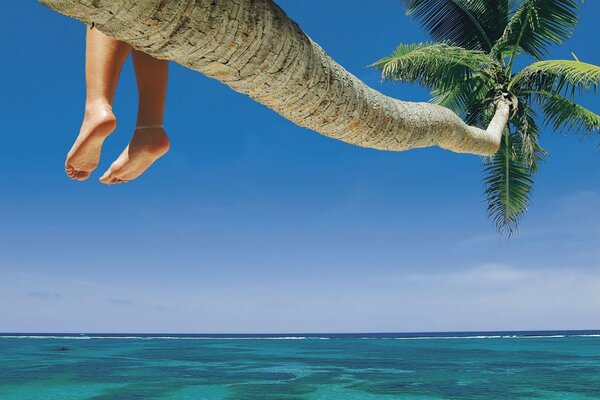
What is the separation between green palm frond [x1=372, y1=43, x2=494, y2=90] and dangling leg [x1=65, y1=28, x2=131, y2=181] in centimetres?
634

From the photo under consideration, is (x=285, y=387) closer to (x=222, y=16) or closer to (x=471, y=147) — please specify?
(x=471, y=147)

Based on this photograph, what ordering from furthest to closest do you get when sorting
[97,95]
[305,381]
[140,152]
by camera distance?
[305,381], [140,152], [97,95]

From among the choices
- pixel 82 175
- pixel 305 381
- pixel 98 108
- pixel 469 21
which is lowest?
pixel 305 381

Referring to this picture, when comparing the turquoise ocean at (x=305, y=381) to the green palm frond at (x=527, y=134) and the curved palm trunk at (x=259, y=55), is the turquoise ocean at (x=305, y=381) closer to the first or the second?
the green palm frond at (x=527, y=134)

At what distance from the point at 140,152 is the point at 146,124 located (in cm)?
10

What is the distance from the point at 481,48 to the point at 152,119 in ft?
31.0

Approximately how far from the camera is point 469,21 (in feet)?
33.1

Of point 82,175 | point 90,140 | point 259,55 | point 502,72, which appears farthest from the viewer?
point 502,72

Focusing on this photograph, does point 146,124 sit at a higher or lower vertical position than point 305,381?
higher

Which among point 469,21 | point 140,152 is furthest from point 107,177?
point 469,21

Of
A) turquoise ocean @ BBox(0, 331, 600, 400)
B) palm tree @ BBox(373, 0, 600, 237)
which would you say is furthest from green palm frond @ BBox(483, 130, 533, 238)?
turquoise ocean @ BBox(0, 331, 600, 400)

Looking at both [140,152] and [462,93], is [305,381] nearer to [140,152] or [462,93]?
[462,93]

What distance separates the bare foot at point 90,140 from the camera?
1.78m

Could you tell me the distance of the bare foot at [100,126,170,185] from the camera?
6.40ft
